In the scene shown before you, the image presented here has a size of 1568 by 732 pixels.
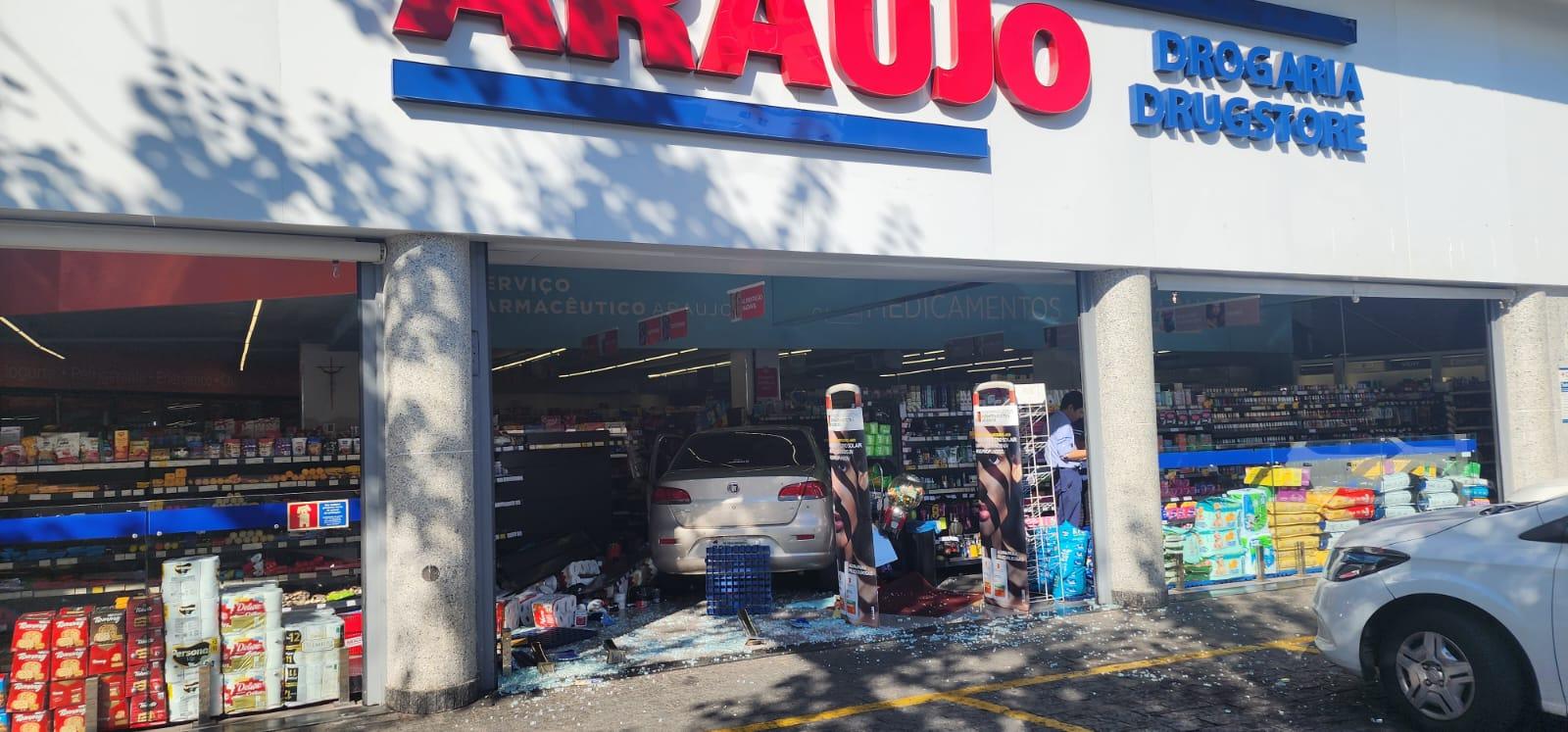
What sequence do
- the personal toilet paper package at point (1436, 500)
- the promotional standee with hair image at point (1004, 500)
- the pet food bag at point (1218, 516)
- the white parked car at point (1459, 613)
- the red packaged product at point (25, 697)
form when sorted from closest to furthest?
the white parked car at point (1459, 613)
the red packaged product at point (25, 697)
the promotional standee with hair image at point (1004, 500)
the pet food bag at point (1218, 516)
the personal toilet paper package at point (1436, 500)

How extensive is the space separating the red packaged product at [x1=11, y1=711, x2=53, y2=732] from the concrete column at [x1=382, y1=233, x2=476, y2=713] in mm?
1788

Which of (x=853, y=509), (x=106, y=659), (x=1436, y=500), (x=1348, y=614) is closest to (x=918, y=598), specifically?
(x=853, y=509)

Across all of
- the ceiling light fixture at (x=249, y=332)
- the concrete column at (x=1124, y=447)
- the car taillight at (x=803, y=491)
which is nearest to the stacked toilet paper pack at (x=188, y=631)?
the ceiling light fixture at (x=249, y=332)

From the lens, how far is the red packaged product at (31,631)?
6012 mm

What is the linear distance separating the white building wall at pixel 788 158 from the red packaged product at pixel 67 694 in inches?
104

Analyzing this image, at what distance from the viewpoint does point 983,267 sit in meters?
9.03

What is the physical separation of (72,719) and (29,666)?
1.22 ft

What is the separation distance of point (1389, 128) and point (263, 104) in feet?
33.1

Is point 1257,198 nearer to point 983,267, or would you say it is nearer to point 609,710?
point 983,267

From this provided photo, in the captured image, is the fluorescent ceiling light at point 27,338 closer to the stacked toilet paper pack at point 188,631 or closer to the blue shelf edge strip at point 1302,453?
the stacked toilet paper pack at point 188,631

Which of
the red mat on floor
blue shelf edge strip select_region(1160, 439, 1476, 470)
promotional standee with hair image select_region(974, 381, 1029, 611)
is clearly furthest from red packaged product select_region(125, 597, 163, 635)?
blue shelf edge strip select_region(1160, 439, 1476, 470)

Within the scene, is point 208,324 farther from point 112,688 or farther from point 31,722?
point 31,722

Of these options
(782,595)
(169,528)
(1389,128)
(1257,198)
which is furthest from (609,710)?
(1389,128)

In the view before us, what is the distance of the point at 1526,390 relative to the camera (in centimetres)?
1165
